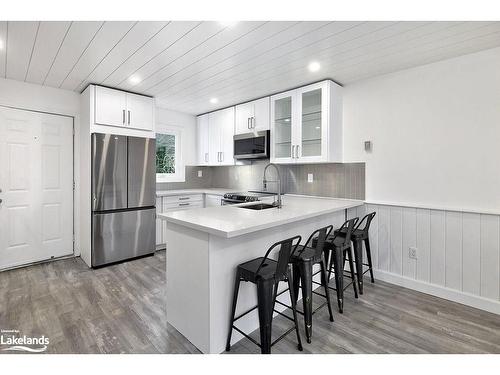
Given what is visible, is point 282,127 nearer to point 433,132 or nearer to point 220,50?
point 220,50

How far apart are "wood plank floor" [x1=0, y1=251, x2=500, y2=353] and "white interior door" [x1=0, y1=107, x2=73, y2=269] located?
529 millimetres

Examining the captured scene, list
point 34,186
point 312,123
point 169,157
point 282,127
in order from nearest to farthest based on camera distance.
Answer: point 312,123 < point 34,186 < point 282,127 < point 169,157

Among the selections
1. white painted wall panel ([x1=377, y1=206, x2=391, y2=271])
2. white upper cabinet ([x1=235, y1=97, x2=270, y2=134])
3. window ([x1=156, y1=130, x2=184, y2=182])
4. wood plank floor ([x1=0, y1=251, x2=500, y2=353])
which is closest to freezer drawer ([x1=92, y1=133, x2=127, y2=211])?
wood plank floor ([x1=0, y1=251, x2=500, y2=353])

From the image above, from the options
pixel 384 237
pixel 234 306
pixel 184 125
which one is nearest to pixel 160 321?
pixel 234 306

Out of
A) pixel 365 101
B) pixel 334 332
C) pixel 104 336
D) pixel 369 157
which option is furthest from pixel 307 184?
pixel 104 336

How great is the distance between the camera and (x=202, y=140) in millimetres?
4988

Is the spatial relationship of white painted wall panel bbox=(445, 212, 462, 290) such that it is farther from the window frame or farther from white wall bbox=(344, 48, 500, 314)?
the window frame

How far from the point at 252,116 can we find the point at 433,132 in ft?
7.68

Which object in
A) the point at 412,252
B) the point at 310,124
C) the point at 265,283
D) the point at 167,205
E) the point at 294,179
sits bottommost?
the point at 412,252

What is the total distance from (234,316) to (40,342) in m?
1.42

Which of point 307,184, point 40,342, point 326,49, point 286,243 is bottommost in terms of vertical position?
point 40,342

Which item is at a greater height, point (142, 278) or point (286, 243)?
point (286, 243)
